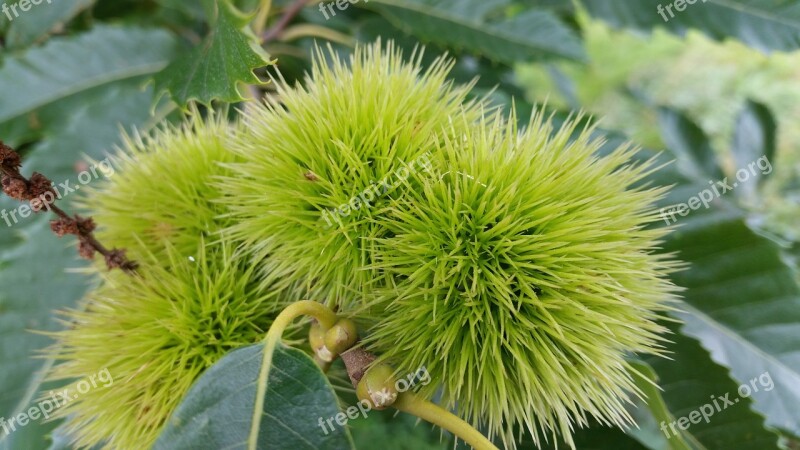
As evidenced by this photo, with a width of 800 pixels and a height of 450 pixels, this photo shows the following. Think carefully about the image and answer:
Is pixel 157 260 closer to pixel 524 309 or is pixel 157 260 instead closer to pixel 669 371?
pixel 524 309

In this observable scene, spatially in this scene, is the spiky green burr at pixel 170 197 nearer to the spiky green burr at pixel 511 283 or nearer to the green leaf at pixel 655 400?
the spiky green burr at pixel 511 283

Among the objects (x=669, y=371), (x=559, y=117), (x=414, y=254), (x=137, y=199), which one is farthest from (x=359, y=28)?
(x=669, y=371)

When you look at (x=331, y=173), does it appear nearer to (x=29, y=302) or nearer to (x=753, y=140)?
(x=29, y=302)

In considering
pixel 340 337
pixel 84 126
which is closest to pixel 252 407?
pixel 340 337

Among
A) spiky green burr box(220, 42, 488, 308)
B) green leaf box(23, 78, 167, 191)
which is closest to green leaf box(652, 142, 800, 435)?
spiky green burr box(220, 42, 488, 308)

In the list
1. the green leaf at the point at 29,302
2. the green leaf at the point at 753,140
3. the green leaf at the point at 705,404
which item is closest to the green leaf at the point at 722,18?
the green leaf at the point at 753,140
